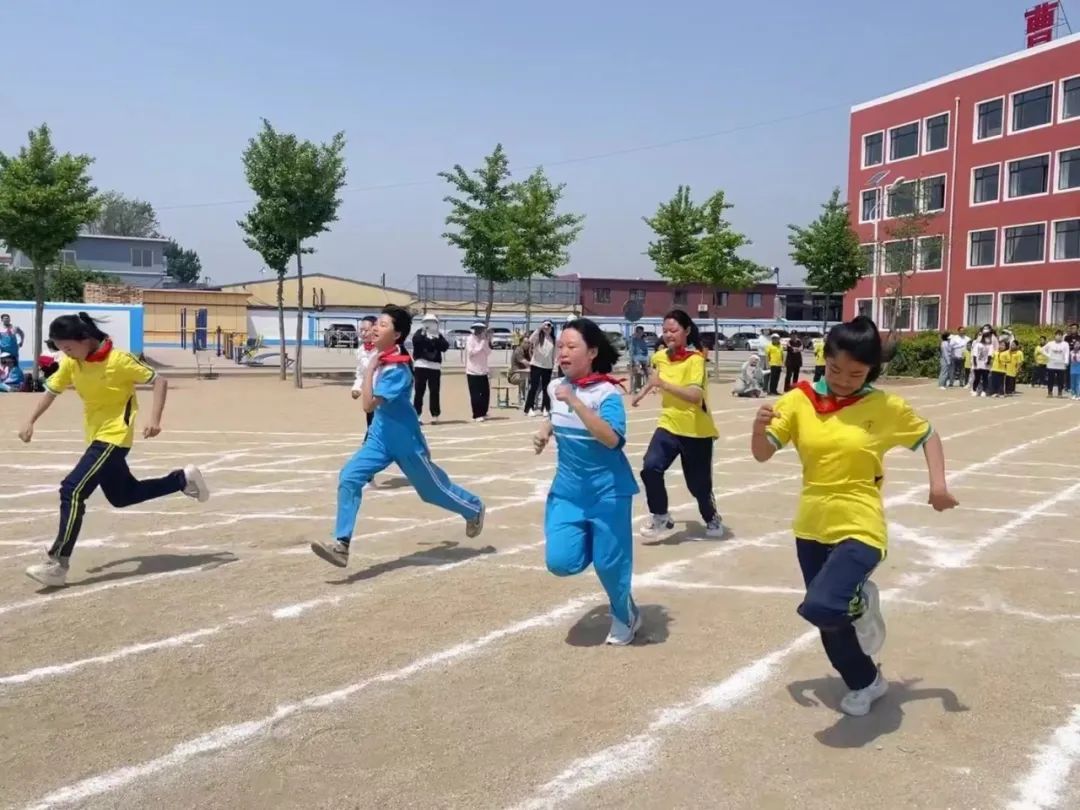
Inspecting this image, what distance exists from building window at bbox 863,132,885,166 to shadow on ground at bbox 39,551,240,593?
147 ft

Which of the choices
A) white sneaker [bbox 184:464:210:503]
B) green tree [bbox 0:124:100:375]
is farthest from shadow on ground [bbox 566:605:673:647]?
green tree [bbox 0:124:100:375]

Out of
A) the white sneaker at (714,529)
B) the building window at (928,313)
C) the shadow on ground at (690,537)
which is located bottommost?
the shadow on ground at (690,537)

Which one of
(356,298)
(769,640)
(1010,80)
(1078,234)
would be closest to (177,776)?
(769,640)

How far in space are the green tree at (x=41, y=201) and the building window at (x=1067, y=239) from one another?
33.7 metres

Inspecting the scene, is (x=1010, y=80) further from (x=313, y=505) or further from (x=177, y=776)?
(x=177, y=776)

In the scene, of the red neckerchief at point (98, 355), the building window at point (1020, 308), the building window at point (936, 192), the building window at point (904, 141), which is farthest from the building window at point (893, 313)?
the red neckerchief at point (98, 355)

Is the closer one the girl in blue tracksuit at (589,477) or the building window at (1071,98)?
the girl in blue tracksuit at (589,477)

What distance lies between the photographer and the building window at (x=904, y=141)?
44.2 m

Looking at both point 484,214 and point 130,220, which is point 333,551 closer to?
point 484,214

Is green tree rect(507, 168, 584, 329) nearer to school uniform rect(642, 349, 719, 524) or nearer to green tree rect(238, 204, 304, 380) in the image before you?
green tree rect(238, 204, 304, 380)

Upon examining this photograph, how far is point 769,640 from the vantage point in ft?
17.0

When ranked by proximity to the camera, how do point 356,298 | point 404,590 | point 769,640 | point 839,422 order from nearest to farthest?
point 839,422 → point 769,640 → point 404,590 → point 356,298

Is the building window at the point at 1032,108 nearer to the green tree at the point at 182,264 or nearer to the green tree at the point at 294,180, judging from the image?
the green tree at the point at 294,180

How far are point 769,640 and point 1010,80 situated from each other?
41.1m
